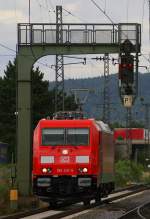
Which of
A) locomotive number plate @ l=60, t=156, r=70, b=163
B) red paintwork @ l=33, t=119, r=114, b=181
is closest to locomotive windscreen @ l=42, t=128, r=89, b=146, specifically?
red paintwork @ l=33, t=119, r=114, b=181

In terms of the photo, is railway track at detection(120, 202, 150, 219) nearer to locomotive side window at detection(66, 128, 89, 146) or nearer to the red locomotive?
the red locomotive

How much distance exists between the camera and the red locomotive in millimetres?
26938

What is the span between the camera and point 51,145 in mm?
27547

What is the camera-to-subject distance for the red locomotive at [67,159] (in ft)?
88.4

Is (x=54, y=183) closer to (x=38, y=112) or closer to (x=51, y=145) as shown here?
(x=51, y=145)

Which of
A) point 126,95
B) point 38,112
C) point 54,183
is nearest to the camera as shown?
point 54,183

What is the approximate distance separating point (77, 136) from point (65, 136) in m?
0.46

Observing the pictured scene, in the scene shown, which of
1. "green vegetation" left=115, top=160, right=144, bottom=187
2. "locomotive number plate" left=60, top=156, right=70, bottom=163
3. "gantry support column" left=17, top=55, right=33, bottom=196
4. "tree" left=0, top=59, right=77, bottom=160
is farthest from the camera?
"tree" left=0, top=59, right=77, bottom=160

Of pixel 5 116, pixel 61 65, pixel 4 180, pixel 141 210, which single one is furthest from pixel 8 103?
pixel 141 210

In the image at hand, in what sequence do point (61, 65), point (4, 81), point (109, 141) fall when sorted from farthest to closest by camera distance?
point (4, 81) → point (61, 65) → point (109, 141)

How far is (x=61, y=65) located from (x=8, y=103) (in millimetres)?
48014

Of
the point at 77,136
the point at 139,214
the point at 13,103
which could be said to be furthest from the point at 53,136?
the point at 13,103

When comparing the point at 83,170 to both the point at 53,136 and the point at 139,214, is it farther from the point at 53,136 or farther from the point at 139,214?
the point at 139,214

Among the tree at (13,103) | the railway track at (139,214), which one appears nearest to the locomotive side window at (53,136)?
the railway track at (139,214)
